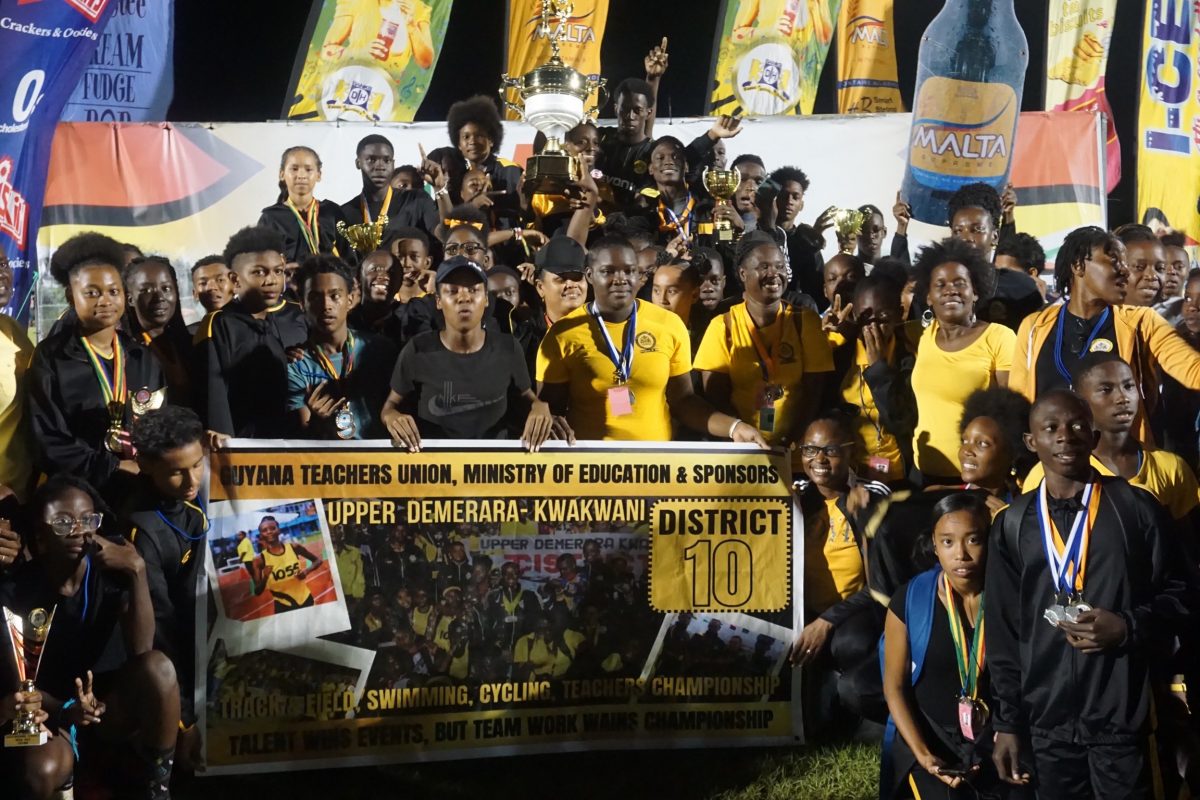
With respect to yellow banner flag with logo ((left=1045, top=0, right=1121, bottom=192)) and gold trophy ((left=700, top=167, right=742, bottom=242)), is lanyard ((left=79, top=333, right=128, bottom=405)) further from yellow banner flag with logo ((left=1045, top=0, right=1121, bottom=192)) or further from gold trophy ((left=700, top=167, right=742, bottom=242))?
yellow banner flag with logo ((left=1045, top=0, right=1121, bottom=192))

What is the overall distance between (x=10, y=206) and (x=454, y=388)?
3393 millimetres

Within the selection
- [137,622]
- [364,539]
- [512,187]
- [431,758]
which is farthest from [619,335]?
[512,187]

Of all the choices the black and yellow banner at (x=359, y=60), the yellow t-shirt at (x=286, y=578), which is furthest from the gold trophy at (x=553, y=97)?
the black and yellow banner at (x=359, y=60)

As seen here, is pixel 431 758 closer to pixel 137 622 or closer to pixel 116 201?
pixel 137 622

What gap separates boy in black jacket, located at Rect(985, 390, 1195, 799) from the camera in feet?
13.3

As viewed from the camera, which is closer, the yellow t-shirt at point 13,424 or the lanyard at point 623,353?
the yellow t-shirt at point 13,424

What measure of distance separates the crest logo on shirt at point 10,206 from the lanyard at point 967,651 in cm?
569

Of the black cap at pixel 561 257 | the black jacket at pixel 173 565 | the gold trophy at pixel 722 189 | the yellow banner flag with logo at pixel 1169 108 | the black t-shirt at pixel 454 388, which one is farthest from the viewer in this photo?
the yellow banner flag with logo at pixel 1169 108

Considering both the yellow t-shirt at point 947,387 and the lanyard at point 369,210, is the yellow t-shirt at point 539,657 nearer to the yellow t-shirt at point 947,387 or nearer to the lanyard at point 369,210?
the yellow t-shirt at point 947,387

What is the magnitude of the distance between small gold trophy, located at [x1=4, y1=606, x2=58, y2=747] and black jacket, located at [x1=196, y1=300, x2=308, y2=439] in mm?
1464

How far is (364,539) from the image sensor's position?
5121 millimetres

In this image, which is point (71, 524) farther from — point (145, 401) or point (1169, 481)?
point (1169, 481)

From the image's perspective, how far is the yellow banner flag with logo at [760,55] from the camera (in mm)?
15680

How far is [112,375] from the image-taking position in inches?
211
